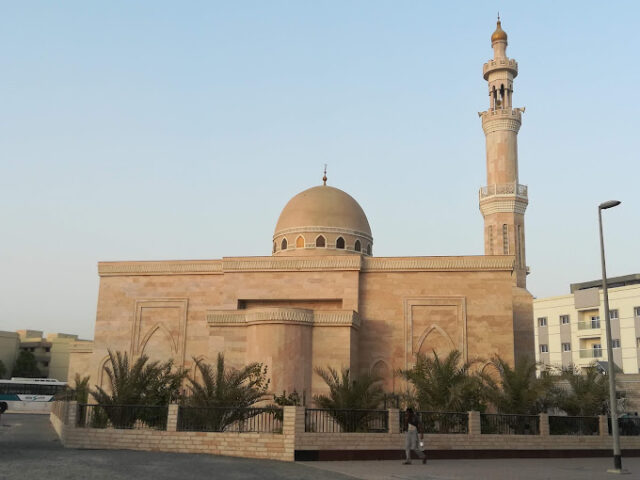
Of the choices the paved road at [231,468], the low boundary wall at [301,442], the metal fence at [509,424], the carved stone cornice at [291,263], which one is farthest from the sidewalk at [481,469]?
the carved stone cornice at [291,263]

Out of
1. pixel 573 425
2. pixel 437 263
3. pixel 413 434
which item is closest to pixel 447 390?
pixel 573 425

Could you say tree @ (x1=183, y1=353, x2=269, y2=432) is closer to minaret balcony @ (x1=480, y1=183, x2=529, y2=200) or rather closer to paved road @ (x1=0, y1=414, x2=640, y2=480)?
paved road @ (x1=0, y1=414, x2=640, y2=480)

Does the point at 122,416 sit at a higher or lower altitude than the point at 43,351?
lower

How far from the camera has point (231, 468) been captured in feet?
35.2

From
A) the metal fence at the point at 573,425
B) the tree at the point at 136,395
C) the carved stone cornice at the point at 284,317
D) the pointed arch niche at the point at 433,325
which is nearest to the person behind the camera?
the tree at the point at 136,395

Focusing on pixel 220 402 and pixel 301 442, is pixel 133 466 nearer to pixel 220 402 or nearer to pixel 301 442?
pixel 301 442

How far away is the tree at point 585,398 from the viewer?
1669cm

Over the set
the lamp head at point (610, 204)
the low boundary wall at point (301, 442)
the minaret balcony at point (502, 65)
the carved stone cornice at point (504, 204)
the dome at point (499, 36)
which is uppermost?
the dome at point (499, 36)

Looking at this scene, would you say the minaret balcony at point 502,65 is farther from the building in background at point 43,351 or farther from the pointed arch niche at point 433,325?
the building in background at point 43,351

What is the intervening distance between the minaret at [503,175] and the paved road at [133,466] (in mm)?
18777

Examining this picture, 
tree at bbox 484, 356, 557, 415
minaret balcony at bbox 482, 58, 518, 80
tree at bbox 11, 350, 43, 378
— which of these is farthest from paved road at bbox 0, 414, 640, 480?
tree at bbox 11, 350, 43, 378

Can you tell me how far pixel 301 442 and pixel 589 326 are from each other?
33292 mm

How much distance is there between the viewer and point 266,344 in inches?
783

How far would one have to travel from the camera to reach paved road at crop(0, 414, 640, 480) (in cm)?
966
